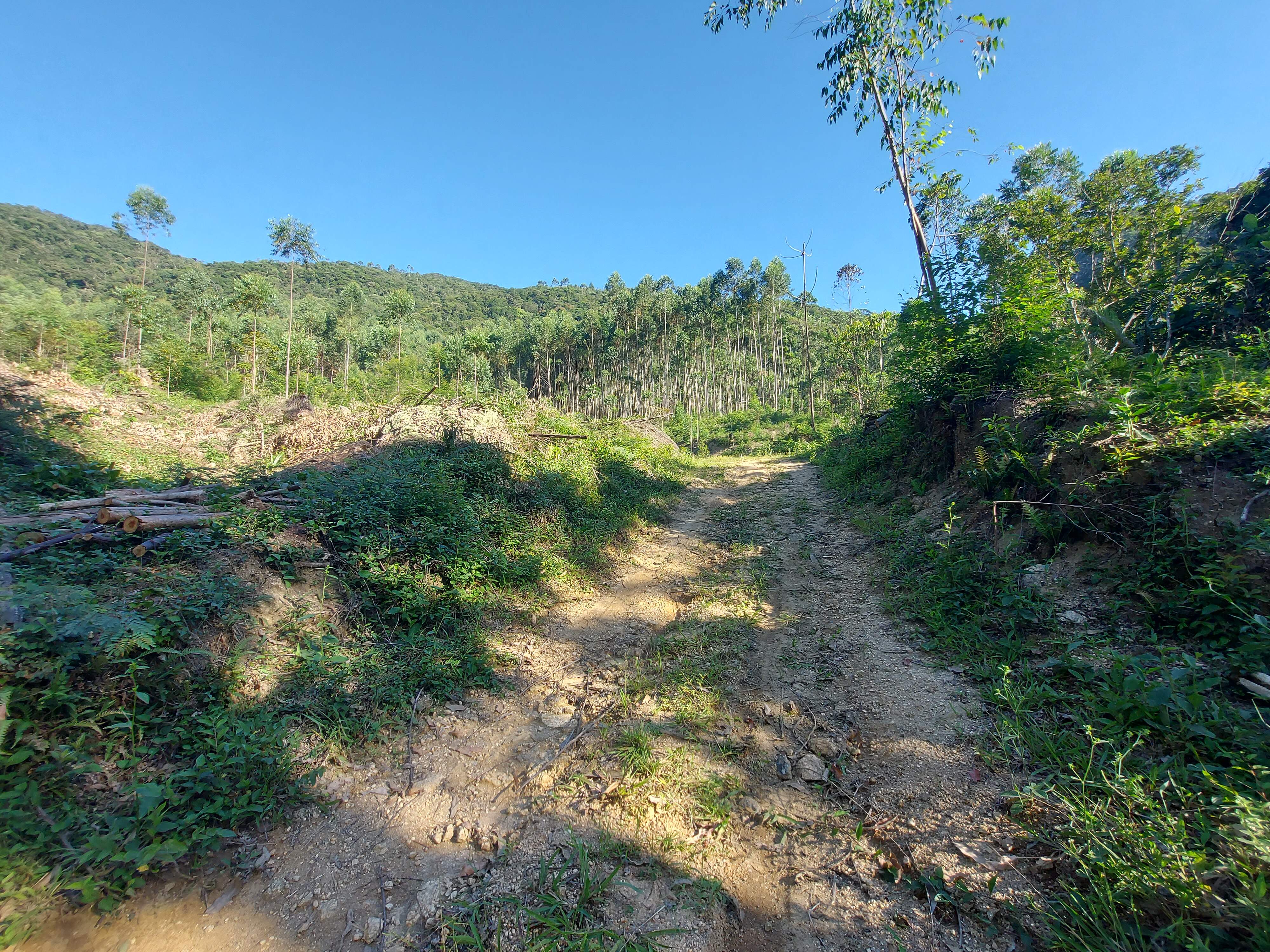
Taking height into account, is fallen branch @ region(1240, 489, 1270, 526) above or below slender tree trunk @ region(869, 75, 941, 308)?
below

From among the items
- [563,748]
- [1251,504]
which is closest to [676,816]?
[563,748]

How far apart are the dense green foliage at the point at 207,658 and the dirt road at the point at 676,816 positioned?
10.6 inches

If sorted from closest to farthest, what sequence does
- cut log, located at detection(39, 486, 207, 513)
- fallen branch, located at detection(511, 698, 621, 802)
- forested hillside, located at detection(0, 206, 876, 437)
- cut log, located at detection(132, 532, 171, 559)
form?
fallen branch, located at detection(511, 698, 621, 802), cut log, located at detection(132, 532, 171, 559), cut log, located at detection(39, 486, 207, 513), forested hillside, located at detection(0, 206, 876, 437)

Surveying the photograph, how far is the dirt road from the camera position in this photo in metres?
2.10

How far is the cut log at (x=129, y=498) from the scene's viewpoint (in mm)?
3758

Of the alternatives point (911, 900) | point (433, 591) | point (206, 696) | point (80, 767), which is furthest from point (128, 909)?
point (911, 900)

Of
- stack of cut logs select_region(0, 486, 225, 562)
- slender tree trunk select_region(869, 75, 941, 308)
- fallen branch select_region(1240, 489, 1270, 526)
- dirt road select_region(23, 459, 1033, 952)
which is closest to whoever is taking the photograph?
dirt road select_region(23, 459, 1033, 952)

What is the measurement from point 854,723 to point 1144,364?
194 inches

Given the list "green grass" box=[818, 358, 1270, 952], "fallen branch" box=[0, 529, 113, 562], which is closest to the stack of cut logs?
"fallen branch" box=[0, 529, 113, 562]

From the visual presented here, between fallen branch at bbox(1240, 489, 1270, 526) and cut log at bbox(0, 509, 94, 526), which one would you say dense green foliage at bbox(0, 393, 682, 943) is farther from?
fallen branch at bbox(1240, 489, 1270, 526)

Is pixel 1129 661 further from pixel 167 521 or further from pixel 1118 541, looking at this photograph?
pixel 167 521

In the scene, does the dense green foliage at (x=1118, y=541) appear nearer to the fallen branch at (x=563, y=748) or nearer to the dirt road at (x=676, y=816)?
the dirt road at (x=676, y=816)

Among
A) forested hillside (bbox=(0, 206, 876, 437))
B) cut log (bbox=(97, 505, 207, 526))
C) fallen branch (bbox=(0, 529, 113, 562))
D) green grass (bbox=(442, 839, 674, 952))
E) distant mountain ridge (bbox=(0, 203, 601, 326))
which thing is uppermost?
distant mountain ridge (bbox=(0, 203, 601, 326))

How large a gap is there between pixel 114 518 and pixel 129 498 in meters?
0.56
